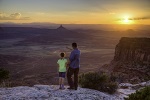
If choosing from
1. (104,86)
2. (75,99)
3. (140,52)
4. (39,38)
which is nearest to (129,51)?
(140,52)

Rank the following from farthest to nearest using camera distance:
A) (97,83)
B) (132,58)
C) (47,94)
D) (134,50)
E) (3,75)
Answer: (132,58), (134,50), (3,75), (97,83), (47,94)

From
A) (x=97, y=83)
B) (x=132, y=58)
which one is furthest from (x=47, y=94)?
(x=132, y=58)

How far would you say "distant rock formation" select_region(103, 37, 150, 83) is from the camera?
46.4m

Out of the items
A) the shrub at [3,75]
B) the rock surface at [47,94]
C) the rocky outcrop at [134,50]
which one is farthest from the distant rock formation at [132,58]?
the rock surface at [47,94]

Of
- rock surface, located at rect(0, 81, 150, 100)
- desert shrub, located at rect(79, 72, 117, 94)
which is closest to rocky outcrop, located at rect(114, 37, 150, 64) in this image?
desert shrub, located at rect(79, 72, 117, 94)

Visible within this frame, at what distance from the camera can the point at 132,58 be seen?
5803cm

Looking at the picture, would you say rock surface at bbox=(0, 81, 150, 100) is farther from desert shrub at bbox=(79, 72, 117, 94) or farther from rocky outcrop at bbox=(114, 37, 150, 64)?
rocky outcrop at bbox=(114, 37, 150, 64)

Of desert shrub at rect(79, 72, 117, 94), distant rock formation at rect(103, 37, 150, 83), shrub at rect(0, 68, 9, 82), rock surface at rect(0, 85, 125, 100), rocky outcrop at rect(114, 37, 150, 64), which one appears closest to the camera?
rock surface at rect(0, 85, 125, 100)

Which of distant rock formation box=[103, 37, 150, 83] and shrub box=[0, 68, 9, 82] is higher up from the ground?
shrub box=[0, 68, 9, 82]

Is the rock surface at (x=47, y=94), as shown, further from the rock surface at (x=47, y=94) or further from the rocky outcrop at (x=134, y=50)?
the rocky outcrop at (x=134, y=50)

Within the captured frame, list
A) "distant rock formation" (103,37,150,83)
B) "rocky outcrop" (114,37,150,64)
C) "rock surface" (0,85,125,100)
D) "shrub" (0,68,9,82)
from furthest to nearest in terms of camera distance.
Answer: "rocky outcrop" (114,37,150,64) → "distant rock formation" (103,37,150,83) → "shrub" (0,68,9,82) → "rock surface" (0,85,125,100)

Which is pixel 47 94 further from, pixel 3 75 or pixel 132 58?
pixel 132 58

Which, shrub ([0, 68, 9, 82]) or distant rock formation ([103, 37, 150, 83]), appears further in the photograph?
distant rock formation ([103, 37, 150, 83])

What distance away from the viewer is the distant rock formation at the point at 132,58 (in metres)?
46.4
